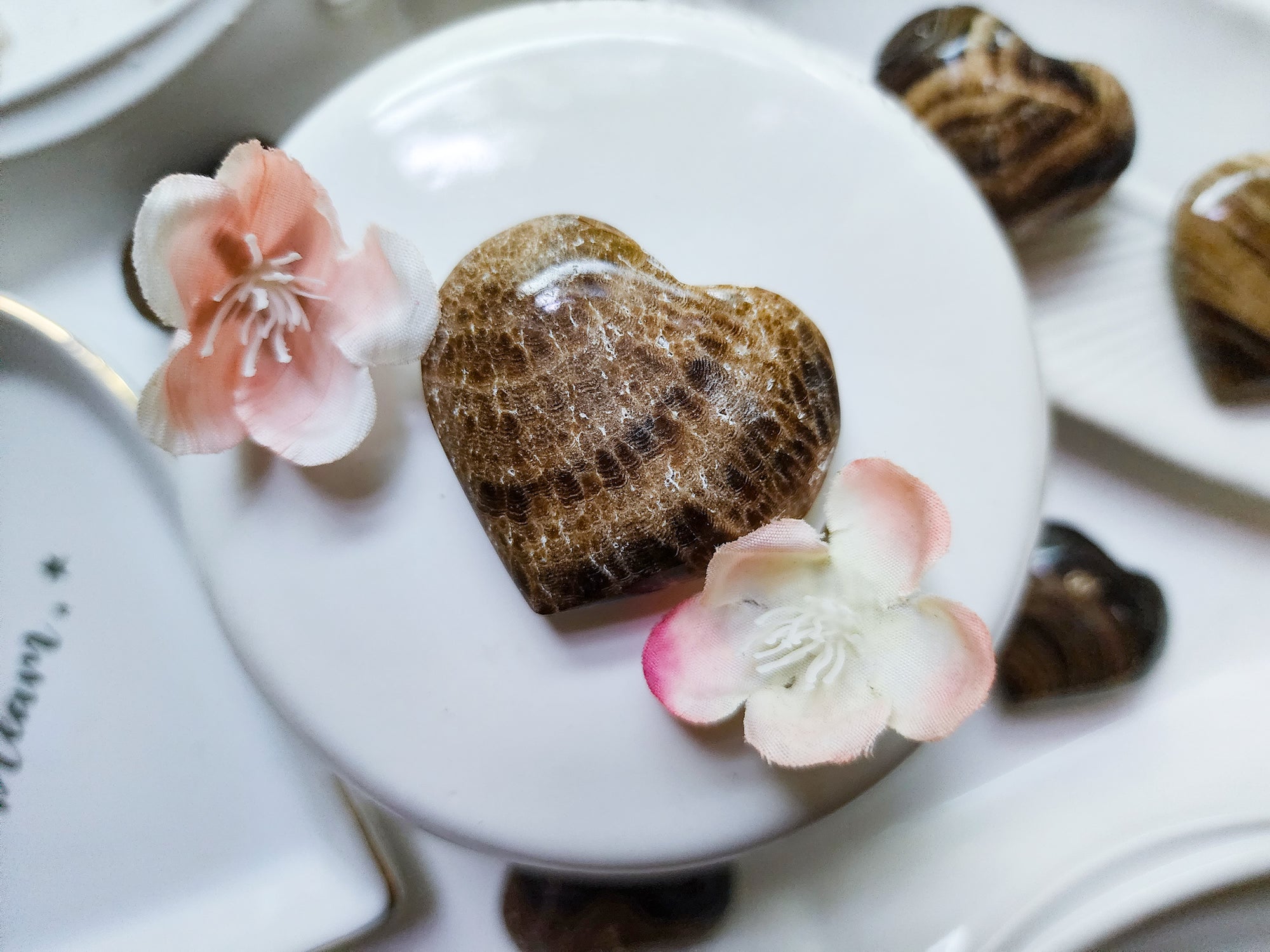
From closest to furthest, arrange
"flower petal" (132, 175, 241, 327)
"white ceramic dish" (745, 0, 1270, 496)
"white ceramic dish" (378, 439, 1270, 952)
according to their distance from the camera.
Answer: "flower petal" (132, 175, 241, 327) → "white ceramic dish" (378, 439, 1270, 952) → "white ceramic dish" (745, 0, 1270, 496)

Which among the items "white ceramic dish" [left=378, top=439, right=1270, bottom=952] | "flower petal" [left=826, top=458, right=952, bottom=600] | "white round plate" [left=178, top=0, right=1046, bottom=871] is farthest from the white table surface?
"flower petal" [left=826, top=458, right=952, bottom=600]

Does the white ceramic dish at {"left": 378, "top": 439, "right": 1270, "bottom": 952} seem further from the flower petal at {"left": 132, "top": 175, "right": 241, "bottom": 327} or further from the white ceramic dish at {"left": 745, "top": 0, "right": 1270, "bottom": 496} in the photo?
the flower petal at {"left": 132, "top": 175, "right": 241, "bottom": 327}

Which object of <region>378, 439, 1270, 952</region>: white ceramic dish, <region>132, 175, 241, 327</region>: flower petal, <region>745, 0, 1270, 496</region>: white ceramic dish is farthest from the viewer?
<region>745, 0, 1270, 496</region>: white ceramic dish

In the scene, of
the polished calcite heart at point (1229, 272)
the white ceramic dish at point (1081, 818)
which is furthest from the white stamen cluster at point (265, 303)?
the polished calcite heart at point (1229, 272)

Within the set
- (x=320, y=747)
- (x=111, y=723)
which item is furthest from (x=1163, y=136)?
(x=111, y=723)

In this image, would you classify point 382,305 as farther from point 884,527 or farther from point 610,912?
point 610,912
